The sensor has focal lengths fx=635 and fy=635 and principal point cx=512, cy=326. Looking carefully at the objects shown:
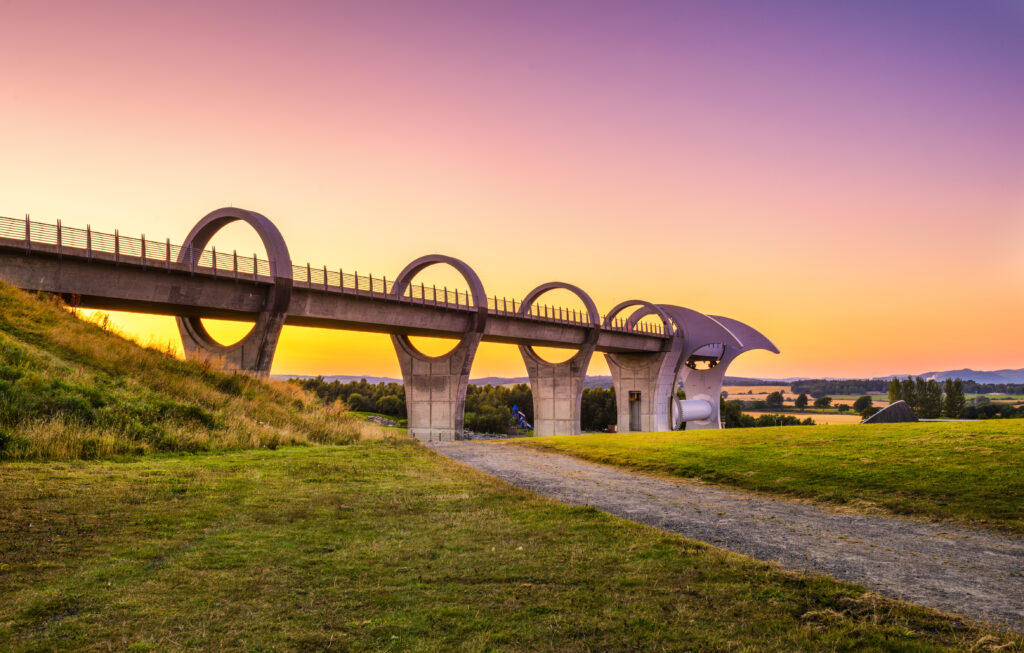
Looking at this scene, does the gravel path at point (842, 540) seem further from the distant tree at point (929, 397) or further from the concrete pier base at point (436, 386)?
the distant tree at point (929, 397)

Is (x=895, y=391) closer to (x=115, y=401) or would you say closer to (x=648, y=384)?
(x=648, y=384)

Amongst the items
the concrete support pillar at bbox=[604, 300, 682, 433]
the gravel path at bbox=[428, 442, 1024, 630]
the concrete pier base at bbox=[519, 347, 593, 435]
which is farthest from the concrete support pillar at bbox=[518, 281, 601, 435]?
the gravel path at bbox=[428, 442, 1024, 630]

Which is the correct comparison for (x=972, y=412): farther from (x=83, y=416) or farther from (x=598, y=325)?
(x=83, y=416)

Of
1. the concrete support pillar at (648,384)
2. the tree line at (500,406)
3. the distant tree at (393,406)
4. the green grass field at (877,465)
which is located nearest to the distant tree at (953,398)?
the tree line at (500,406)

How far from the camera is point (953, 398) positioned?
114 metres

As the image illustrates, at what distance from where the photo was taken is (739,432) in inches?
965

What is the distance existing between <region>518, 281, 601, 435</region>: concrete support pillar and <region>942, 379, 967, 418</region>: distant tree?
83.9m

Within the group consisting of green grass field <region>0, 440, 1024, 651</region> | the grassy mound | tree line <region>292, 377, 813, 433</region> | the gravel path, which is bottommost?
tree line <region>292, 377, 813, 433</region>

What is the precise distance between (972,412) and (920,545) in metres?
124

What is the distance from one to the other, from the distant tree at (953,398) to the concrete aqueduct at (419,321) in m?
55.5

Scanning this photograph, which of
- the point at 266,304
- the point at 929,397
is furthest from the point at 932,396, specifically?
the point at 266,304

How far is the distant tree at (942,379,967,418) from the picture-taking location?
370 feet

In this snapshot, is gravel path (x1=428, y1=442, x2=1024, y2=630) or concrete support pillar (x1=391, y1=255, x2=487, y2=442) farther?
concrete support pillar (x1=391, y1=255, x2=487, y2=442)

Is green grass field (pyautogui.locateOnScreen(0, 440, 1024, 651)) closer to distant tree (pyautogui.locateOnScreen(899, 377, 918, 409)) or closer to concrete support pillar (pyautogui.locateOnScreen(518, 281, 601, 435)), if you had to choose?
concrete support pillar (pyautogui.locateOnScreen(518, 281, 601, 435))
